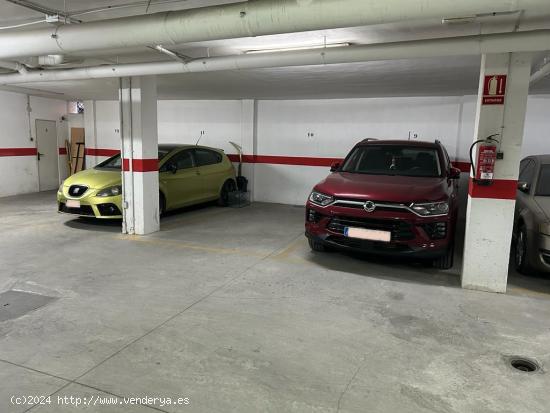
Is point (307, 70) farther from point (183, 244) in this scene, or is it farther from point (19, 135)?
point (19, 135)

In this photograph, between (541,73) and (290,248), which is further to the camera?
(290,248)

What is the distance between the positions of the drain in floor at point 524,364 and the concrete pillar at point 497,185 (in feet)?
4.51

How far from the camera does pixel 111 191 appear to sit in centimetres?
620

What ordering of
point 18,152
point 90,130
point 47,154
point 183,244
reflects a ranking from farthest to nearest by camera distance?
point 90,130
point 47,154
point 18,152
point 183,244

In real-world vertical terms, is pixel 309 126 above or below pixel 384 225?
above

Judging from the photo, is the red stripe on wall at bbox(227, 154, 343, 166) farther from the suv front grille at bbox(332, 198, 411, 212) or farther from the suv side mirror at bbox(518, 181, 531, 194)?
the suv front grille at bbox(332, 198, 411, 212)

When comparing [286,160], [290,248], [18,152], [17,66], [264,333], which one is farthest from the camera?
[18,152]

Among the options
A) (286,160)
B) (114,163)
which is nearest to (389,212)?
(286,160)

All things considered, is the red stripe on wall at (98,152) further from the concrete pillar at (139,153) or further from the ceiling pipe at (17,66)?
the concrete pillar at (139,153)

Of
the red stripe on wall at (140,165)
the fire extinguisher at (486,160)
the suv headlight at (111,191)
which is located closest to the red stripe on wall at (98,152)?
the suv headlight at (111,191)

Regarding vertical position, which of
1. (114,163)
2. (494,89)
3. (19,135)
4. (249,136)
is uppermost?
(494,89)

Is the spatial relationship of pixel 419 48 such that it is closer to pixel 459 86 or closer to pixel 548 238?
pixel 548 238

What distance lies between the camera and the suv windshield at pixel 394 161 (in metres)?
5.02

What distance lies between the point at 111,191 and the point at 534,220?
561 centimetres
